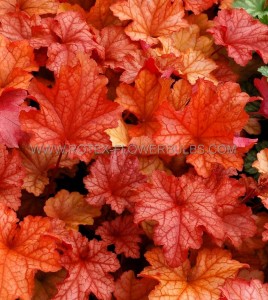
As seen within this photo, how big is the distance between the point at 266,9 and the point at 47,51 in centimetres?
88

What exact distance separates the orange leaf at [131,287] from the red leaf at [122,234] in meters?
0.06

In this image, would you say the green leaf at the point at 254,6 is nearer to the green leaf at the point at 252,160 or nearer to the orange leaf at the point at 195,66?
the orange leaf at the point at 195,66

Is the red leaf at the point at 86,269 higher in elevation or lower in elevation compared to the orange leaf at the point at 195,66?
lower

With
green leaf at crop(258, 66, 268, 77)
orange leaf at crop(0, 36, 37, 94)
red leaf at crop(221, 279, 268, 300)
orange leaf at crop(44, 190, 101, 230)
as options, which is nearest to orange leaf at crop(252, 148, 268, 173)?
green leaf at crop(258, 66, 268, 77)

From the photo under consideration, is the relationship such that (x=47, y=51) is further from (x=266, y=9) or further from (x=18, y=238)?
(x=266, y=9)

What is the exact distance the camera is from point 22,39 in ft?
4.92

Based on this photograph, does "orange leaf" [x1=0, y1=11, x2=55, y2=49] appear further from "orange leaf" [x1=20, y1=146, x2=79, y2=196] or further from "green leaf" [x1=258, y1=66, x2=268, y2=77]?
"green leaf" [x1=258, y1=66, x2=268, y2=77]

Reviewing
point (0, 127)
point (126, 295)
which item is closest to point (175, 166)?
point (126, 295)

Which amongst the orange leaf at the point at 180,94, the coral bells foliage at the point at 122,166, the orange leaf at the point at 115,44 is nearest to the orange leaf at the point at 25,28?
the coral bells foliage at the point at 122,166

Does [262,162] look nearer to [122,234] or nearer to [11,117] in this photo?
[122,234]

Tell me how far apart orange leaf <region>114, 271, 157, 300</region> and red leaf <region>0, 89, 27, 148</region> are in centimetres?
46

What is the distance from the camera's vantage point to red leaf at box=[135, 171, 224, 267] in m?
1.20

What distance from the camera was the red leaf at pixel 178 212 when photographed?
1197 millimetres

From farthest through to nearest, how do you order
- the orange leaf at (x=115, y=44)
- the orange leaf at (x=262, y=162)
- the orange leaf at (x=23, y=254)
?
the orange leaf at (x=115, y=44) → the orange leaf at (x=262, y=162) → the orange leaf at (x=23, y=254)
